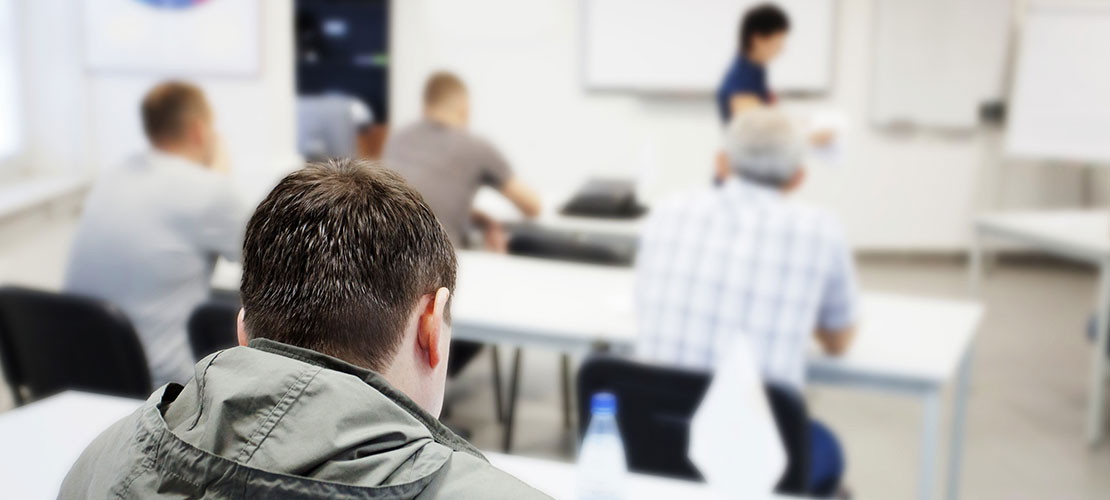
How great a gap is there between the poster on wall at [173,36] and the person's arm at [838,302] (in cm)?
265

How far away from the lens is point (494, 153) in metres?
3.58

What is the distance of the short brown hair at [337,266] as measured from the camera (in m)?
0.83

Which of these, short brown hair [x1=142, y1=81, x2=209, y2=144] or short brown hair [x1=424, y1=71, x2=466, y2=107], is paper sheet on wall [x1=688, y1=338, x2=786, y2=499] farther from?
short brown hair [x1=424, y1=71, x2=466, y2=107]

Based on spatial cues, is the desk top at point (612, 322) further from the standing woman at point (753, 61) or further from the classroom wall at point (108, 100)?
the standing woman at point (753, 61)

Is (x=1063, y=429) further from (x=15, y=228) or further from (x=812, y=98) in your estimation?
(x=15, y=228)

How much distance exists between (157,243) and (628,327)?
120cm

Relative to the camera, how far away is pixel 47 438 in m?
1.69

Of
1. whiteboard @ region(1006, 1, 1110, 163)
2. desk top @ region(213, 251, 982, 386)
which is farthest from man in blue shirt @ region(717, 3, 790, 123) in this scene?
whiteboard @ region(1006, 1, 1110, 163)

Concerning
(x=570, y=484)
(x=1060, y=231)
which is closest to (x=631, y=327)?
(x=570, y=484)

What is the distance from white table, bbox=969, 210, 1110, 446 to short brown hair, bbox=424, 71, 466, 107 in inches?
89.8

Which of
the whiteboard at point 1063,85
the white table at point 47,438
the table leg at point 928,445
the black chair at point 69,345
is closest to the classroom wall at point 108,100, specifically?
the black chair at point 69,345

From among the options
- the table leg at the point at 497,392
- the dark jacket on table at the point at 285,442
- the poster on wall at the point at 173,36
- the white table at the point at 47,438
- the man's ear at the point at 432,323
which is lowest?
the table leg at the point at 497,392

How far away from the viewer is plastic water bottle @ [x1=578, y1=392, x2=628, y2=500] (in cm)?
144

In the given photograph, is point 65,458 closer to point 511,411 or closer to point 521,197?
point 511,411
